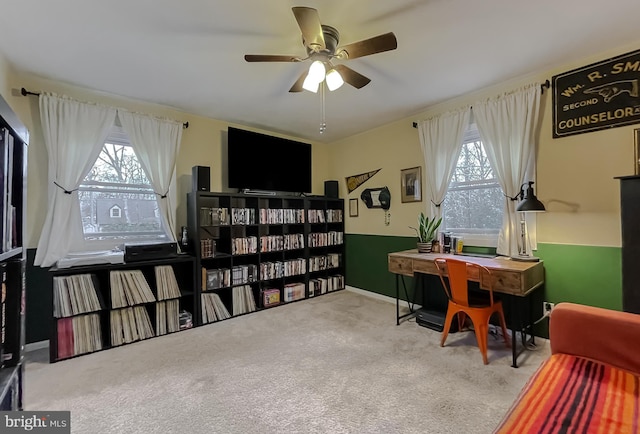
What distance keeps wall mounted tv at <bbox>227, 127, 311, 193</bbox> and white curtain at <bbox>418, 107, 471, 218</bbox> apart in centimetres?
173

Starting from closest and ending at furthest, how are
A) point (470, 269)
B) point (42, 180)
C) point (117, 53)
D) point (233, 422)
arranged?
1. point (233, 422)
2. point (117, 53)
3. point (470, 269)
4. point (42, 180)

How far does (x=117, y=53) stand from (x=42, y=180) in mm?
1444

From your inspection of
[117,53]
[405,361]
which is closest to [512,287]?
[405,361]

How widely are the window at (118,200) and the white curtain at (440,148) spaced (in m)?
3.15

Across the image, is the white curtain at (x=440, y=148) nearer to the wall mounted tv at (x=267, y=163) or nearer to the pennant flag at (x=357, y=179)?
the pennant flag at (x=357, y=179)

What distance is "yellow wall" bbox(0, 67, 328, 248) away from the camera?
2.52m

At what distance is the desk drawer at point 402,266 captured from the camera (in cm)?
291

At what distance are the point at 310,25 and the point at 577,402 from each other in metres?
2.14

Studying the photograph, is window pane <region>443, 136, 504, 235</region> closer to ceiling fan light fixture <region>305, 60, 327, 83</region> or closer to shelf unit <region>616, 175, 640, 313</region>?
shelf unit <region>616, 175, 640, 313</region>

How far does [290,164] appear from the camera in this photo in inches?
162

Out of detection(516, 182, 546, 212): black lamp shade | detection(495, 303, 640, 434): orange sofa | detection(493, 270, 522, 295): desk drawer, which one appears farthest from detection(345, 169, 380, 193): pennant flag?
detection(495, 303, 640, 434): orange sofa

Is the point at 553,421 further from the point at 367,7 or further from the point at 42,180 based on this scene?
the point at 42,180

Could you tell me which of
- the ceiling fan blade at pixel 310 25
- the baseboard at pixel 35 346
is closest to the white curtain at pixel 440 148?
A: the ceiling fan blade at pixel 310 25

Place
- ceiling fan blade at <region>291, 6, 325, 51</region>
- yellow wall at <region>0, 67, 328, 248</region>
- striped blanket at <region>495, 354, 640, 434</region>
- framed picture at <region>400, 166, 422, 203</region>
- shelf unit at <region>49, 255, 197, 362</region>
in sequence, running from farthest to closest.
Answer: framed picture at <region>400, 166, 422, 203</region> < yellow wall at <region>0, 67, 328, 248</region> < shelf unit at <region>49, 255, 197, 362</region> < ceiling fan blade at <region>291, 6, 325, 51</region> < striped blanket at <region>495, 354, 640, 434</region>
